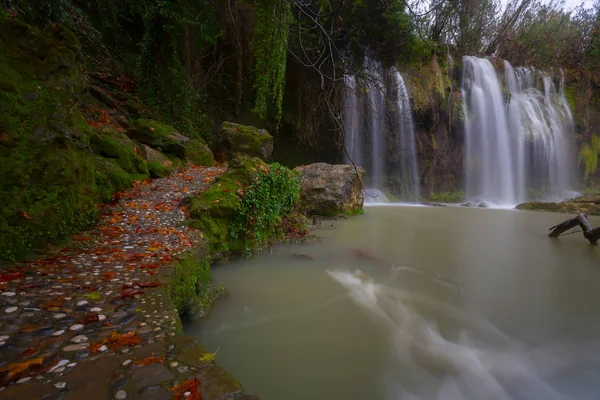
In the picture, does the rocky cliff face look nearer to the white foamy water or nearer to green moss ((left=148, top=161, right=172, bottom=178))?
green moss ((left=148, top=161, right=172, bottom=178))

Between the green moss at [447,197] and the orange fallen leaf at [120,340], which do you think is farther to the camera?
the green moss at [447,197]

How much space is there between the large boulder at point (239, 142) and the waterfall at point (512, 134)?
1215cm

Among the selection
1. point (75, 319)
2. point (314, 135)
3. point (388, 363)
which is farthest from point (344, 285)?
point (314, 135)

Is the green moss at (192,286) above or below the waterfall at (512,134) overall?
below

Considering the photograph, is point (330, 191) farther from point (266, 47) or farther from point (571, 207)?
point (571, 207)

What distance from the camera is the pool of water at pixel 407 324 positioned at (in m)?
2.15

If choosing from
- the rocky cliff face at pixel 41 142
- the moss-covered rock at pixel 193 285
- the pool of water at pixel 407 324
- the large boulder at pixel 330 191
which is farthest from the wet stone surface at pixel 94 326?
the large boulder at pixel 330 191

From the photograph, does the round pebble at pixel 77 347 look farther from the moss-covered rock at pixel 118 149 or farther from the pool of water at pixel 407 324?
the moss-covered rock at pixel 118 149

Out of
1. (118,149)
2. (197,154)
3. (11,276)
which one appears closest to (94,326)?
(11,276)

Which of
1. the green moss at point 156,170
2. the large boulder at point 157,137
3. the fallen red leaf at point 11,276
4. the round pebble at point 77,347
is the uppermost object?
the large boulder at point 157,137

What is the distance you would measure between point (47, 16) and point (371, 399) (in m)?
9.48

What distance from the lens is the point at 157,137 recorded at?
22.9 feet

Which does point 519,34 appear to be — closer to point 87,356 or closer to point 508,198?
point 508,198

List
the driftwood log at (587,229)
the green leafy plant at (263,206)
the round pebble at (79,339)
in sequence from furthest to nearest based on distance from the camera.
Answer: the driftwood log at (587,229) → the green leafy plant at (263,206) → the round pebble at (79,339)
